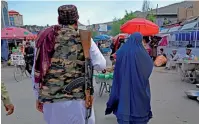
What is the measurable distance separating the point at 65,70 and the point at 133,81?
1567 mm

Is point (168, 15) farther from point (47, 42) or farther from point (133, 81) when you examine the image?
point (47, 42)

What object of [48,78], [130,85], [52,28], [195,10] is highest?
[195,10]

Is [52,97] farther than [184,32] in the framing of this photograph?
No

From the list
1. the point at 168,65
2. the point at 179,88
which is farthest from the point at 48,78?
the point at 168,65

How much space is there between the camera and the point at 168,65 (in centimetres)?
1309

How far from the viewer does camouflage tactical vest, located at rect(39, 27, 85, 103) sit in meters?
2.28

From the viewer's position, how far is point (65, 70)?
2277 millimetres

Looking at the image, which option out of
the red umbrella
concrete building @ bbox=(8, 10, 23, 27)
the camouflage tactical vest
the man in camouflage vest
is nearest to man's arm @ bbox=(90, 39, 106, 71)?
the man in camouflage vest

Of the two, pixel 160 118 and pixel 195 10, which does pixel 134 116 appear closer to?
pixel 160 118

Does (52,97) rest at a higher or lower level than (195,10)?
lower

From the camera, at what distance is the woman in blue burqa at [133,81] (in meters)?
3.60

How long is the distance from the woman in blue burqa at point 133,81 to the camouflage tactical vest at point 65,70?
142cm

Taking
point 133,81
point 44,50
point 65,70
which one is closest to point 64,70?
point 65,70

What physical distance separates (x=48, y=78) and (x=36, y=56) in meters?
0.24
